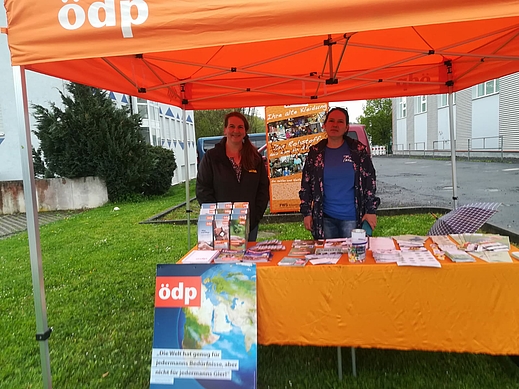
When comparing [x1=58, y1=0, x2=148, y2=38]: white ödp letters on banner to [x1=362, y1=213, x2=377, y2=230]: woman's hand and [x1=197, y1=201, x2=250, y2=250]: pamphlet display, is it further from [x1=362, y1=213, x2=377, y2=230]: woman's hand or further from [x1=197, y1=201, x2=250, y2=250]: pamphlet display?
[x1=362, y1=213, x2=377, y2=230]: woman's hand


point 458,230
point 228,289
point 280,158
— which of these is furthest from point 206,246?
point 280,158

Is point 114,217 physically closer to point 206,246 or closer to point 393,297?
point 206,246

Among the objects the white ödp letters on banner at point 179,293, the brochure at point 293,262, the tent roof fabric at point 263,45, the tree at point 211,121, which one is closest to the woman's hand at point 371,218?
the brochure at point 293,262

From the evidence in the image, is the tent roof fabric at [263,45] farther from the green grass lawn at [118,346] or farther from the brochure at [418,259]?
the green grass lawn at [118,346]

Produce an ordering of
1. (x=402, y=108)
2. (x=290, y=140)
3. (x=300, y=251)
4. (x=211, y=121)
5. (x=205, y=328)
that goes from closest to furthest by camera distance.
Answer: (x=205, y=328)
(x=300, y=251)
(x=290, y=140)
(x=211, y=121)
(x=402, y=108)

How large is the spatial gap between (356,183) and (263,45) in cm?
142

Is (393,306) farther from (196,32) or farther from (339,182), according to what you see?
(196,32)

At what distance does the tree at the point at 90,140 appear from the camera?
11.4 metres

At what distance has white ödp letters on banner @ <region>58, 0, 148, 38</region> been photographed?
1.85 m

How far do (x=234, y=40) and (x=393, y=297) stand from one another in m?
1.62

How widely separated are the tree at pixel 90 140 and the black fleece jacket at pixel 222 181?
29.6 ft

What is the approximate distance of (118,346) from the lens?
3.22 metres

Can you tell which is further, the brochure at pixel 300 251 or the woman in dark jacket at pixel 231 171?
the woman in dark jacket at pixel 231 171

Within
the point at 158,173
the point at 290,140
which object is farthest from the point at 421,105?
the point at 290,140
